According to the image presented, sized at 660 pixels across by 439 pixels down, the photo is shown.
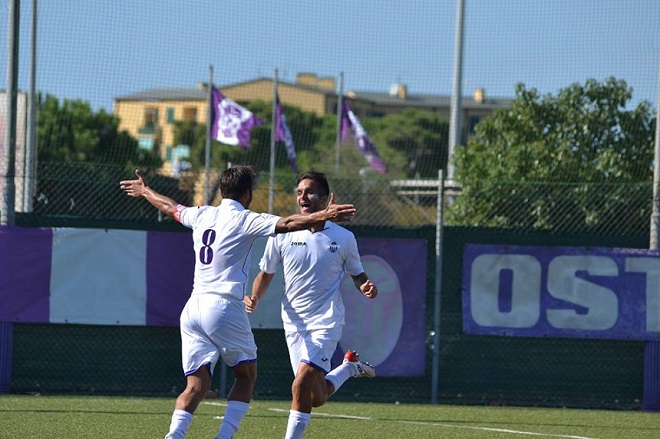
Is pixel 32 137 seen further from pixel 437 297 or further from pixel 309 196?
pixel 309 196

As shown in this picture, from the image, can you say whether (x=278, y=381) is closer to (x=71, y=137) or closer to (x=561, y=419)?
(x=561, y=419)

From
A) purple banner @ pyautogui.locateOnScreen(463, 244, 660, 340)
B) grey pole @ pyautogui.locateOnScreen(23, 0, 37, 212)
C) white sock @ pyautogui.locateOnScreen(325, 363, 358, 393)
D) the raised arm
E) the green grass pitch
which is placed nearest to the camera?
the raised arm

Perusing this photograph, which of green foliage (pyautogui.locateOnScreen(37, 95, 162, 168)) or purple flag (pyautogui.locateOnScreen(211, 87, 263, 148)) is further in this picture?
green foliage (pyautogui.locateOnScreen(37, 95, 162, 168))

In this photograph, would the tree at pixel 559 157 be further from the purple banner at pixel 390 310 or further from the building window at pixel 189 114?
the building window at pixel 189 114

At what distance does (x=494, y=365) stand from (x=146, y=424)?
489 cm

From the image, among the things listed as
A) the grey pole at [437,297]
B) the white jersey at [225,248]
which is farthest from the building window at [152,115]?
the white jersey at [225,248]

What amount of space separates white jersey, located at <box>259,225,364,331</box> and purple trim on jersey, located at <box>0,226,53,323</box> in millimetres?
4944

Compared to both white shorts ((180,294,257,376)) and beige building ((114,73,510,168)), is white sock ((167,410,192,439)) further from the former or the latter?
beige building ((114,73,510,168))

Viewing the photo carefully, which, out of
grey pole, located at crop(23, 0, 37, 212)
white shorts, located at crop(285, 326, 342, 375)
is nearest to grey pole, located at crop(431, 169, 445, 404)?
grey pole, located at crop(23, 0, 37, 212)

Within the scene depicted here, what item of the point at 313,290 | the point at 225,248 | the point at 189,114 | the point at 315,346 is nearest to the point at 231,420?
the point at 315,346

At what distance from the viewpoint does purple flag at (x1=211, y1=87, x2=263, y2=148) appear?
30.4 metres

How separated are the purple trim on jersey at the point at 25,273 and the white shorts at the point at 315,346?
5.14 m

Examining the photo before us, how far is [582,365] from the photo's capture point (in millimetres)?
13805

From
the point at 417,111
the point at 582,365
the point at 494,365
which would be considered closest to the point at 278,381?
the point at 494,365
